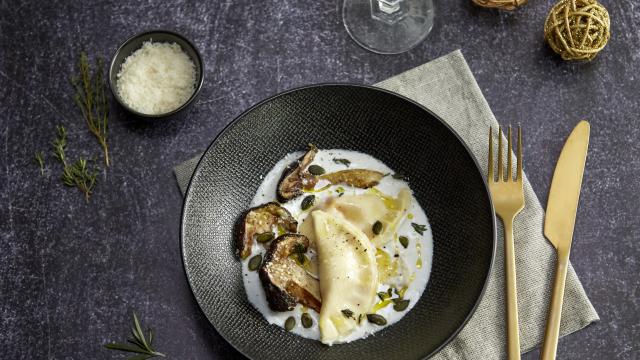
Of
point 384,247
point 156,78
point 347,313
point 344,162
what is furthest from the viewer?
point 156,78

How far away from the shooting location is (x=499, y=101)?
2.83 metres

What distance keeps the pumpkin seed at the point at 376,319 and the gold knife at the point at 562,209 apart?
1.96 ft

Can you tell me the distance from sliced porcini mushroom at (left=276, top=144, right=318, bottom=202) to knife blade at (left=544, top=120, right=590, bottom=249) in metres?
0.91

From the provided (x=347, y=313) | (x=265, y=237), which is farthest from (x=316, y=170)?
(x=347, y=313)

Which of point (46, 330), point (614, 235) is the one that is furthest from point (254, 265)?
point (614, 235)

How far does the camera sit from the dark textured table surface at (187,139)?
2.69m

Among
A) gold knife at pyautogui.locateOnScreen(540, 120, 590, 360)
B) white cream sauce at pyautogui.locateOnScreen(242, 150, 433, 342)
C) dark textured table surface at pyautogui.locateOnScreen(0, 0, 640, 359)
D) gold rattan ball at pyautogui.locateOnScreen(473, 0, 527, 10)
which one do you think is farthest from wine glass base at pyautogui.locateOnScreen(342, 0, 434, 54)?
gold knife at pyautogui.locateOnScreen(540, 120, 590, 360)

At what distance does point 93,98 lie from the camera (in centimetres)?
290

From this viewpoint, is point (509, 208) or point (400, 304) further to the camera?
point (509, 208)

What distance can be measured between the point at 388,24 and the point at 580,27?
2.46ft

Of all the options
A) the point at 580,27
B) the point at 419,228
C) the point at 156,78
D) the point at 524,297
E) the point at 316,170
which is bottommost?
the point at 524,297

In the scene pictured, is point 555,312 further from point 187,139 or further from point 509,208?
point 187,139

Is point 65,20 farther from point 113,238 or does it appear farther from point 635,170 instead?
point 635,170

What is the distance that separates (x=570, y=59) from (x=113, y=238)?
6.43 ft
